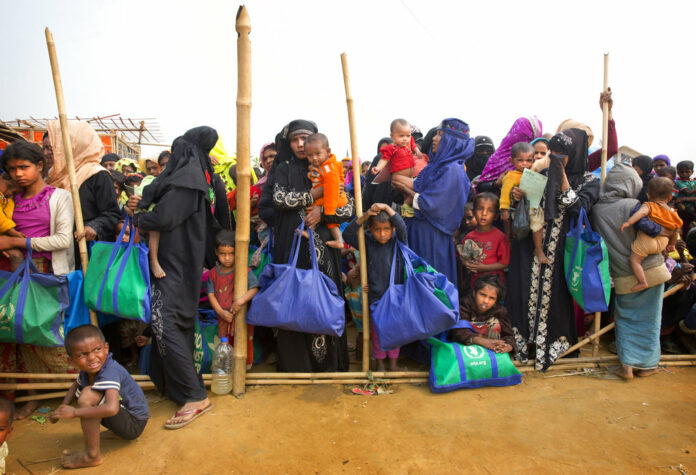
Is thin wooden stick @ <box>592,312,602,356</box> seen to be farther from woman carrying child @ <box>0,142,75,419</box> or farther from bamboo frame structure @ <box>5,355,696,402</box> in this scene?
woman carrying child @ <box>0,142,75,419</box>

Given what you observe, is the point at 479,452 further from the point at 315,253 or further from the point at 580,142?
the point at 580,142

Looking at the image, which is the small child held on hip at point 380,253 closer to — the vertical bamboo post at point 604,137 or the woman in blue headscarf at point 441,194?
the woman in blue headscarf at point 441,194

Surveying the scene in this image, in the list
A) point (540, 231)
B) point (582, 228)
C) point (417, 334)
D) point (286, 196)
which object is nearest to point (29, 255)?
point (286, 196)

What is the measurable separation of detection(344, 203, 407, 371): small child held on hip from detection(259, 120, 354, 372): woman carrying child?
247 mm

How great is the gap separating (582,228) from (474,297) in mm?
1104

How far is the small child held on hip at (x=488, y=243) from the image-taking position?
3.81 meters

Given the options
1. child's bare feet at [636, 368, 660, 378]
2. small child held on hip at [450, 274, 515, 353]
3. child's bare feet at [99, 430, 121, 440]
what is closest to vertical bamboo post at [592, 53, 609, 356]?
child's bare feet at [636, 368, 660, 378]

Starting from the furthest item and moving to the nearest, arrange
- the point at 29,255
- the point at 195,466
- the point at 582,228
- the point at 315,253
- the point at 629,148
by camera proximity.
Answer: the point at 629,148 < the point at 582,228 < the point at 315,253 < the point at 29,255 < the point at 195,466

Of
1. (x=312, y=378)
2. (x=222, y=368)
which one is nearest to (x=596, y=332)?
(x=312, y=378)

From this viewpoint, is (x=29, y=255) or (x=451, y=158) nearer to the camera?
(x=29, y=255)

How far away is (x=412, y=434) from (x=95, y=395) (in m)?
1.96

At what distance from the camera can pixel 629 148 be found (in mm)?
11633

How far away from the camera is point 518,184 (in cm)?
368

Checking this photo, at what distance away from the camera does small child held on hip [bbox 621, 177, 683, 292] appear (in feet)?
11.3
